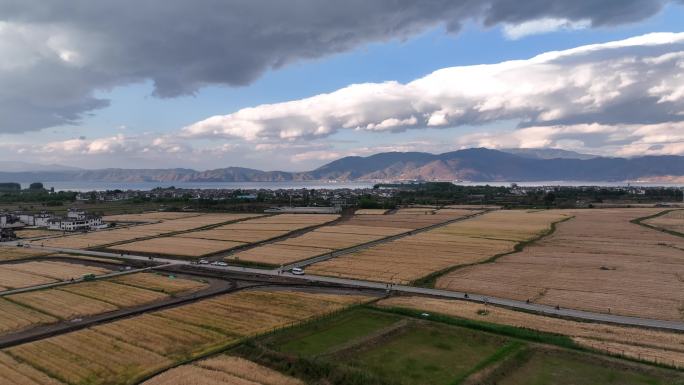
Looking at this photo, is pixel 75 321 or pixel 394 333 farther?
pixel 75 321

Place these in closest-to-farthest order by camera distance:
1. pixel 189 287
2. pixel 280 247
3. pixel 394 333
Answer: pixel 394 333 → pixel 189 287 → pixel 280 247

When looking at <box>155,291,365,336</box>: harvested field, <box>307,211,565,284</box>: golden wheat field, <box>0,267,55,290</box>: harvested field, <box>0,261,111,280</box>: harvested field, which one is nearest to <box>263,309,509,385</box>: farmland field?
<box>155,291,365,336</box>: harvested field

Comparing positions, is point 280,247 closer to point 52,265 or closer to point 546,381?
point 52,265

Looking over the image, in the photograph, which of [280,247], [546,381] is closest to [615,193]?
[280,247]

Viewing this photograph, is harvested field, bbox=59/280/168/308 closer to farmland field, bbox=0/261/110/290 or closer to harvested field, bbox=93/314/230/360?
farmland field, bbox=0/261/110/290

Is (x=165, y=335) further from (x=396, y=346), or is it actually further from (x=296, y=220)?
(x=296, y=220)

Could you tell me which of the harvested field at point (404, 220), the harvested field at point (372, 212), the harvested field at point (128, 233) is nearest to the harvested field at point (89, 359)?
the harvested field at point (128, 233)

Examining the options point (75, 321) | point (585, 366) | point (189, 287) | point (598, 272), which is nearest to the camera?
point (585, 366)
